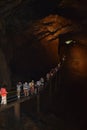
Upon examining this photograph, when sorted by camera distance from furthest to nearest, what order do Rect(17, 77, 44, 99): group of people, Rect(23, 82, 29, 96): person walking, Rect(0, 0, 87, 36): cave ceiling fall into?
Rect(0, 0, 87, 36): cave ceiling
Rect(23, 82, 29, 96): person walking
Rect(17, 77, 44, 99): group of people

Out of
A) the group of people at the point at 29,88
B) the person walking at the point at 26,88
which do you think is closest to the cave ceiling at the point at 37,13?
the group of people at the point at 29,88

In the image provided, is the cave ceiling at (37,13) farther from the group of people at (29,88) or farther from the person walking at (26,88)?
the person walking at (26,88)

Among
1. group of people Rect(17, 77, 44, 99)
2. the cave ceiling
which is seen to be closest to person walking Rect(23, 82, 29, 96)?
group of people Rect(17, 77, 44, 99)

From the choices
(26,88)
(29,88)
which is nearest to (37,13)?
(29,88)

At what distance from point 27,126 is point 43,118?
139 inches

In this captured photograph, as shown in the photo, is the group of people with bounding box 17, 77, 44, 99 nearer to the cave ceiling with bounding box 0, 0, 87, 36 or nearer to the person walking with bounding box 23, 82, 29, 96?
the person walking with bounding box 23, 82, 29, 96

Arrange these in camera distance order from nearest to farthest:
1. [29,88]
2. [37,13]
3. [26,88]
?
[26,88] → [29,88] → [37,13]

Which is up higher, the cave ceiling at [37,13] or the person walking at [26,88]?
the cave ceiling at [37,13]

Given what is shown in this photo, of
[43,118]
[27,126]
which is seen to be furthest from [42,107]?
[27,126]

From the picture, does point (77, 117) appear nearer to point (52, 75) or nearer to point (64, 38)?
point (52, 75)

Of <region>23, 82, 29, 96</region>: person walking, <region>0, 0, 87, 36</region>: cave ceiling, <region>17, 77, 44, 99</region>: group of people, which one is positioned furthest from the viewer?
<region>0, 0, 87, 36</region>: cave ceiling

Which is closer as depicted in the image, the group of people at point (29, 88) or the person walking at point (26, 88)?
the group of people at point (29, 88)

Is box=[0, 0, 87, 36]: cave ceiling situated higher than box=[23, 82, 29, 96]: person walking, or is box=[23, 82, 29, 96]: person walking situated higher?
box=[0, 0, 87, 36]: cave ceiling

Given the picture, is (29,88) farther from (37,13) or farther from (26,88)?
(37,13)
